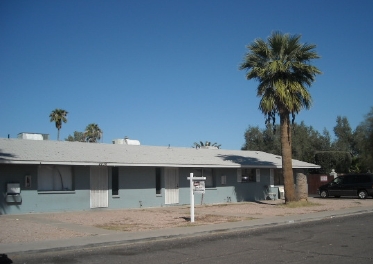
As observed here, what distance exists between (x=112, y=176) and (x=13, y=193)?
18.6 feet

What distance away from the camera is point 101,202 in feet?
81.7

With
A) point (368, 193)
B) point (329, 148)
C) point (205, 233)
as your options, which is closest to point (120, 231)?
point (205, 233)

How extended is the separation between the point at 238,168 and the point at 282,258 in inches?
852

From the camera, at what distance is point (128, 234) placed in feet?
49.2

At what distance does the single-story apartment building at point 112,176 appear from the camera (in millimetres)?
22219

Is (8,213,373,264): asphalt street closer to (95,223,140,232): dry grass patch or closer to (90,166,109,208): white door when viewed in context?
(95,223,140,232): dry grass patch

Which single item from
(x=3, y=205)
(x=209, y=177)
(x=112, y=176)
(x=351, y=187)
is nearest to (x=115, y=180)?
(x=112, y=176)

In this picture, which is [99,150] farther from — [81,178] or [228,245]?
[228,245]

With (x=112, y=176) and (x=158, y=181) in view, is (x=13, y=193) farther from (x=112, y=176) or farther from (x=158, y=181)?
(x=158, y=181)

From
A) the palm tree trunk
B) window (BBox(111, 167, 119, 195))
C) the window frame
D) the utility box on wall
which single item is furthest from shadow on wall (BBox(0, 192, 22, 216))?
the palm tree trunk

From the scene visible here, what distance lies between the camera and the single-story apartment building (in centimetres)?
2222

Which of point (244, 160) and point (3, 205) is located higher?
point (244, 160)

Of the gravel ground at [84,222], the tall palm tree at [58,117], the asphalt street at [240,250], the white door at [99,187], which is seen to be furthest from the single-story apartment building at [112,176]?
the tall palm tree at [58,117]

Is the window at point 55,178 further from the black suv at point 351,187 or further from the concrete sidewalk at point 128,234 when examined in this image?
the black suv at point 351,187
